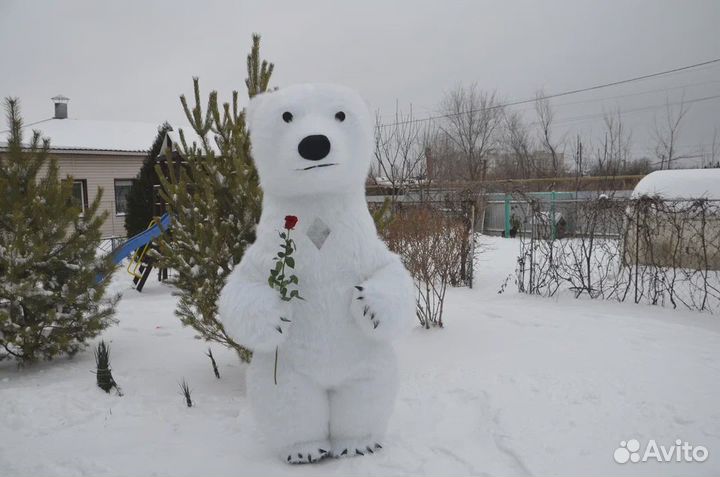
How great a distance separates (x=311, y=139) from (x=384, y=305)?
915mm

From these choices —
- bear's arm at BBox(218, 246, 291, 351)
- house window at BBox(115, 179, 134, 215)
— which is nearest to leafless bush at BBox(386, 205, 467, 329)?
bear's arm at BBox(218, 246, 291, 351)

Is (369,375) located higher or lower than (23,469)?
higher

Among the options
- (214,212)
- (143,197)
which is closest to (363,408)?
(214,212)

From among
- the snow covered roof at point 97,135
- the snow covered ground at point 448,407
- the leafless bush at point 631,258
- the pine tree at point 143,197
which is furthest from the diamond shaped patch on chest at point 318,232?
the snow covered roof at point 97,135

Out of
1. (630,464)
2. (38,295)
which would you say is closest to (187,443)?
(38,295)

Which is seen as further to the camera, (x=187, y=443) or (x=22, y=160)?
(x=22, y=160)

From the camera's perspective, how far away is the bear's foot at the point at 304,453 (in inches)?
104

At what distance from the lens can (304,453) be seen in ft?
8.67

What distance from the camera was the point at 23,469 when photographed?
9.27 ft

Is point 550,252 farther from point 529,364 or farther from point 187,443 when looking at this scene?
point 187,443

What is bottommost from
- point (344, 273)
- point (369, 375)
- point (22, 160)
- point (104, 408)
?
point (104, 408)

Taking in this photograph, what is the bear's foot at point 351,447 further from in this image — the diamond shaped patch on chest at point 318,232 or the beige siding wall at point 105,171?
the beige siding wall at point 105,171

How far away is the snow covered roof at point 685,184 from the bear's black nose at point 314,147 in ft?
26.0

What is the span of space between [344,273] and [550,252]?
221 inches
